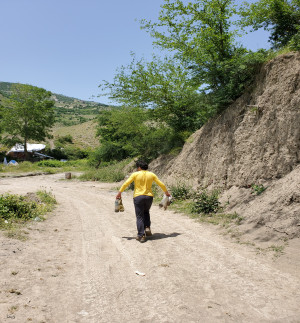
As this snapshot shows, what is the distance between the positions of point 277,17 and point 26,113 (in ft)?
144

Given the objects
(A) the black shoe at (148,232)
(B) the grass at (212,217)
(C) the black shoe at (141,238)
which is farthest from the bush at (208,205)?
(C) the black shoe at (141,238)

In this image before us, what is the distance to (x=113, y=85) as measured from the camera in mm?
17906

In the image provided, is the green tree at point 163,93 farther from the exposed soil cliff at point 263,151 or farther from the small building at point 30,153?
the small building at point 30,153

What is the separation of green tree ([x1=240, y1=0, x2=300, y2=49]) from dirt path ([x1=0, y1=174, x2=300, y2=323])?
34.9ft

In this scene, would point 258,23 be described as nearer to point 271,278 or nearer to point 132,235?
point 132,235

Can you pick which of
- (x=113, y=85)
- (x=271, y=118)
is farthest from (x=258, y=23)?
(x=113, y=85)

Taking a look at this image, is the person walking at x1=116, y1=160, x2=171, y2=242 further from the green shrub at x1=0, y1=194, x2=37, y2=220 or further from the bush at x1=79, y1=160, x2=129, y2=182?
the bush at x1=79, y1=160, x2=129, y2=182

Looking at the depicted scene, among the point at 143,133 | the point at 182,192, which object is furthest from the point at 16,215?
the point at 143,133

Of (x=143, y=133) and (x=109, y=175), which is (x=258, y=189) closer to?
(x=143, y=133)

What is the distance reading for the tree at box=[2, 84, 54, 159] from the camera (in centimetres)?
4722

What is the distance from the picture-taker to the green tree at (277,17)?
1276 centimetres

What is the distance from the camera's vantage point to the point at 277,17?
13.3 m

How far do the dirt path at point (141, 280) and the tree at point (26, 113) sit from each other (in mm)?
44546

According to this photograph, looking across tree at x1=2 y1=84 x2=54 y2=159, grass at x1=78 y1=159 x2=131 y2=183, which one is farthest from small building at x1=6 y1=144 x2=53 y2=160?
grass at x1=78 y1=159 x2=131 y2=183
